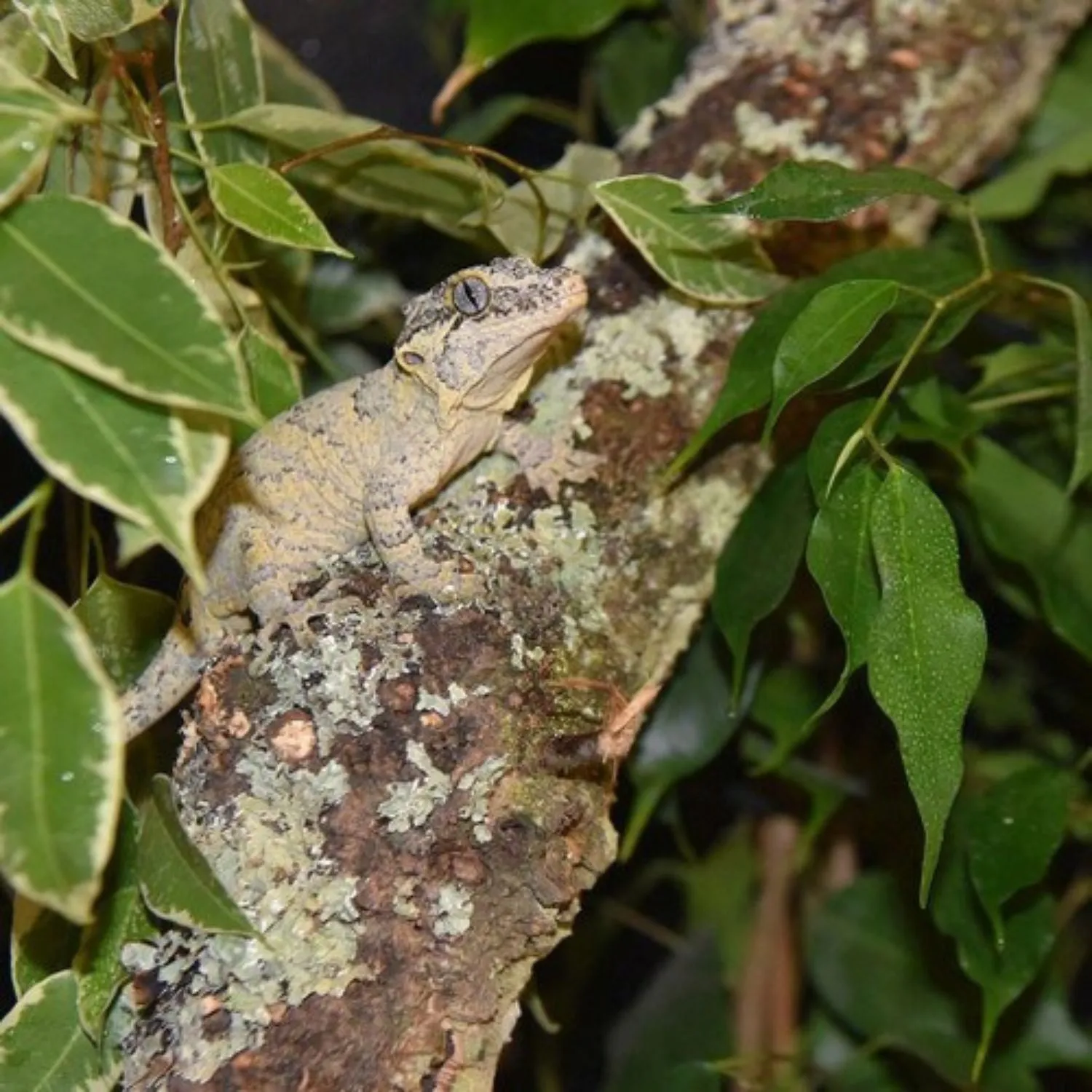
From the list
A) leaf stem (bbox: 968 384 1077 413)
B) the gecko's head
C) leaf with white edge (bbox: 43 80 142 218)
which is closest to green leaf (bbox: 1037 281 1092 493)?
leaf stem (bbox: 968 384 1077 413)

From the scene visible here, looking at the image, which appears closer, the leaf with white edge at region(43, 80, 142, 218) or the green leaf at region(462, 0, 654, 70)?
the leaf with white edge at region(43, 80, 142, 218)

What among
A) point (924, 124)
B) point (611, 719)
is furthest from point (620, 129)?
point (611, 719)

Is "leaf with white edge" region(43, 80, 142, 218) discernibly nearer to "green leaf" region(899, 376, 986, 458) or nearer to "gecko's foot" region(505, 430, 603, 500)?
"gecko's foot" region(505, 430, 603, 500)

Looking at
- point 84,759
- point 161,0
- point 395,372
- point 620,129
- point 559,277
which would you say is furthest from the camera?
point 620,129

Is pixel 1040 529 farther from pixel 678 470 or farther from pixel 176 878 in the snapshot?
pixel 176 878

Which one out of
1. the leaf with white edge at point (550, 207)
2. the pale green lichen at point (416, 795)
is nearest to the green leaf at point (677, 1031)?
the pale green lichen at point (416, 795)

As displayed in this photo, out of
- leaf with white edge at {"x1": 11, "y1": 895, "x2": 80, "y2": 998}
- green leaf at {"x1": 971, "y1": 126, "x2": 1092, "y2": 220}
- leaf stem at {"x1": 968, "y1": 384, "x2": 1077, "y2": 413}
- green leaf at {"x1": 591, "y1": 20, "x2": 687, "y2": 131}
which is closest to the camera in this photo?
leaf with white edge at {"x1": 11, "y1": 895, "x2": 80, "y2": 998}

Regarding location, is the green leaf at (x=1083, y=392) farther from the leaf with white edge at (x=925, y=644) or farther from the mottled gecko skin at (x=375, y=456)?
the mottled gecko skin at (x=375, y=456)

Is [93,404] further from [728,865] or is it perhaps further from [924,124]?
[728,865]

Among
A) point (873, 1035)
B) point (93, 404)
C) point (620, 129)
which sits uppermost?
point (93, 404)
